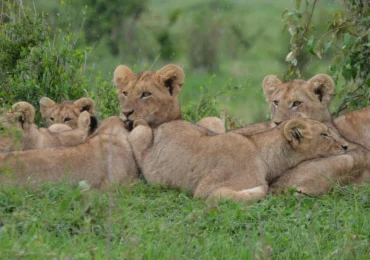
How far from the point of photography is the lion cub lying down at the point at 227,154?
22.2 feet

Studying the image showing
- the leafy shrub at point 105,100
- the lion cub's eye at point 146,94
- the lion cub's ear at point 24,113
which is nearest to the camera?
the lion cub's ear at point 24,113

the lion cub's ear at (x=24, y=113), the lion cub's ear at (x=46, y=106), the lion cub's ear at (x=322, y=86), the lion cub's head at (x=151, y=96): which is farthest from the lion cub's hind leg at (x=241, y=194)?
the lion cub's ear at (x=46, y=106)

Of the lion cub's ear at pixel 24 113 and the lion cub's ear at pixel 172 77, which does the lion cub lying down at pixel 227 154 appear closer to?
the lion cub's ear at pixel 172 77

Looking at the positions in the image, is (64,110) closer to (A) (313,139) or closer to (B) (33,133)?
(B) (33,133)

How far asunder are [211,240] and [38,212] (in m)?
1.01

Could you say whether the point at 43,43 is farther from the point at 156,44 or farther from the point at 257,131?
the point at 156,44

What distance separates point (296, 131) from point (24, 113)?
2.05 meters

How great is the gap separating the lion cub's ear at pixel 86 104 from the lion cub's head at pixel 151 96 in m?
0.62

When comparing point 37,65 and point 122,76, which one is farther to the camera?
point 37,65

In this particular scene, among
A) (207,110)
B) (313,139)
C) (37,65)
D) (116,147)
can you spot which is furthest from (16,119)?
(207,110)

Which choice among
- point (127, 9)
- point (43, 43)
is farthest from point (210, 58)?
point (43, 43)

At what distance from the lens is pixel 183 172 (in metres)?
6.97

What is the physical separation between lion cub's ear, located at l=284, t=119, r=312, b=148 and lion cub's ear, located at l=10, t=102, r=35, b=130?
1.94 m

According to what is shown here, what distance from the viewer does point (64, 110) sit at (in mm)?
8406
